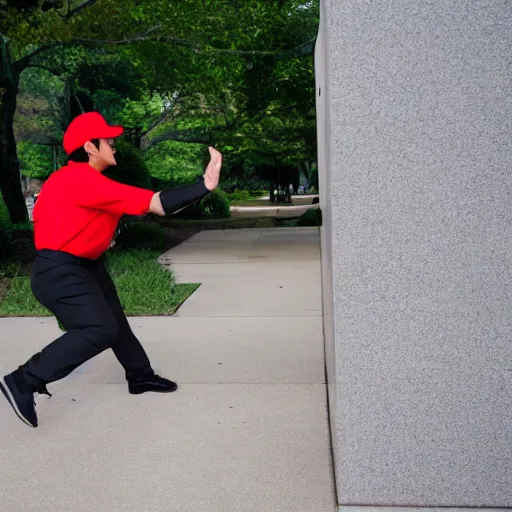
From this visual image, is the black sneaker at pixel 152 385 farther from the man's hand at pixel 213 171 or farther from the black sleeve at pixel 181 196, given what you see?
the man's hand at pixel 213 171

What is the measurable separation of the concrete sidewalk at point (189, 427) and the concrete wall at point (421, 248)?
1.61 ft

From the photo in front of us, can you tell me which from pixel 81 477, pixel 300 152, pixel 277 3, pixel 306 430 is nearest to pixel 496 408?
pixel 306 430

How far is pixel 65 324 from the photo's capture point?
419cm

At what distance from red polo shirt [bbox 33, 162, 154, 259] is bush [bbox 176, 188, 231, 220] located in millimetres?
19262

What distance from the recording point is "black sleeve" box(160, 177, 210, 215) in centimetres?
373

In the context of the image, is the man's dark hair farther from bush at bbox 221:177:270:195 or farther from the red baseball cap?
bush at bbox 221:177:270:195

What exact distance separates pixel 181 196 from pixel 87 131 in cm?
81

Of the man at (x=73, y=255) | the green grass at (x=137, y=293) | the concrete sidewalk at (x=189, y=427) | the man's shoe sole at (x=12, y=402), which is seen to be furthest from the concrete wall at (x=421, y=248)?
the green grass at (x=137, y=293)

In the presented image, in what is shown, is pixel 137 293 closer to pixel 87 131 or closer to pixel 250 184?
pixel 87 131

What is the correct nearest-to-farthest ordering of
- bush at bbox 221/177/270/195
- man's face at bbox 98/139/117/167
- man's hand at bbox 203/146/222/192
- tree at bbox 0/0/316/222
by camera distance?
man's hand at bbox 203/146/222/192 → man's face at bbox 98/139/117/167 → tree at bbox 0/0/316/222 → bush at bbox 221/177/270/195

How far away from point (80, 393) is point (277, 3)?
514 inches

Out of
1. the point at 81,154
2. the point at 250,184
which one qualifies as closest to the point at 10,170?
the point at 81,154

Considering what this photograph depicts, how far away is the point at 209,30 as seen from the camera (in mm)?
15047

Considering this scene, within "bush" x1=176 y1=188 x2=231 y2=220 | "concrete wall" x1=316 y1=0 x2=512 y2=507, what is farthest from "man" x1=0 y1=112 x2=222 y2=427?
"bush" x1=176 y1=188 x2=231 y2=220
